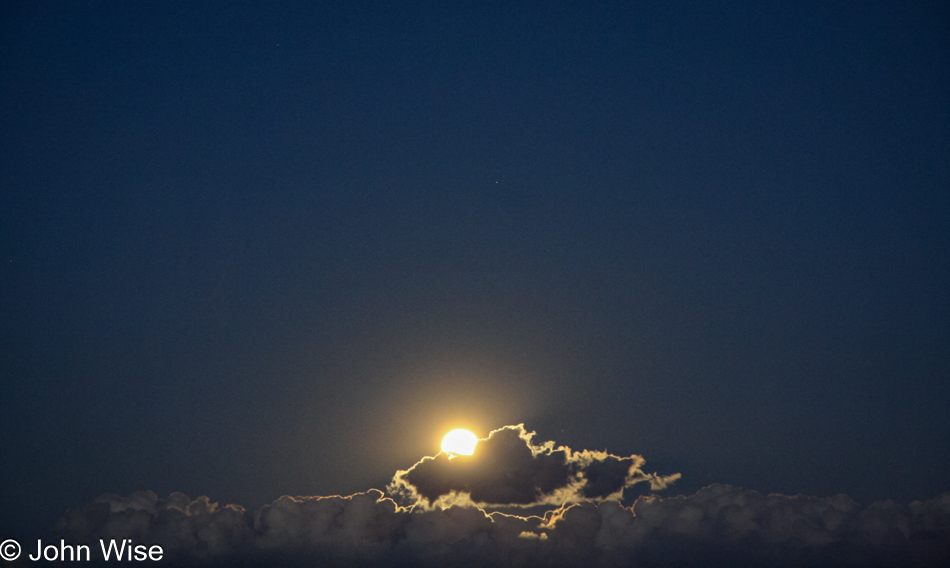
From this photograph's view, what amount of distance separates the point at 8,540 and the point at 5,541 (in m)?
3.15

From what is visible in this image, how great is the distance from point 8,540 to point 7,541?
0.50 meters

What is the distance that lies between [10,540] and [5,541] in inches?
97.0

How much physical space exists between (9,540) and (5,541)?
9.97 feet

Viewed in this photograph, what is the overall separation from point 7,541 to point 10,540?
4.55ft

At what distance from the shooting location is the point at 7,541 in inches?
5645

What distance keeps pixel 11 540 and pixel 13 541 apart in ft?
2.73

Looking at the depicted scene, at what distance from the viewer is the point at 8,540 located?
143250 mm

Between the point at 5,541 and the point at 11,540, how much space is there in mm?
2116

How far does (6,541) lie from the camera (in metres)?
142

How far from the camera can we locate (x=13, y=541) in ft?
470

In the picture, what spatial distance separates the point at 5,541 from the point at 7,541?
3.53 metres

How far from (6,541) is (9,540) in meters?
1.02

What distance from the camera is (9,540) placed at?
143250mm
